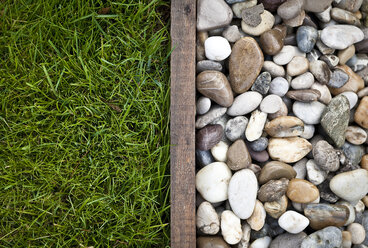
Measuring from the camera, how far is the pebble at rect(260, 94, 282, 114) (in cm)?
155

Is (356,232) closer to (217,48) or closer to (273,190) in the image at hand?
(273,190)

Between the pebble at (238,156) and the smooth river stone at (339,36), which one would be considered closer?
the pebble at (238,156)

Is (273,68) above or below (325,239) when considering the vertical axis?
above

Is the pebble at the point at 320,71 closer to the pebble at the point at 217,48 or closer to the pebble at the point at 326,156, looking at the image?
the pebble at the point at 326,156

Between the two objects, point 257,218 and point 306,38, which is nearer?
point 257,218

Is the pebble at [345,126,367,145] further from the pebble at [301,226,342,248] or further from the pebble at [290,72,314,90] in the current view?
the pebble at [301,226,342,248]

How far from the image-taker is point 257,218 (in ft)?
4.99

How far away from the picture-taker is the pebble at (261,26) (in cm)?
160

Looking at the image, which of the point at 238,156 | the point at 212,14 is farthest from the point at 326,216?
the point at 212,14

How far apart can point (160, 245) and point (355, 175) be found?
887mm

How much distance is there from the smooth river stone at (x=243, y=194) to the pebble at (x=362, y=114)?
0.57m

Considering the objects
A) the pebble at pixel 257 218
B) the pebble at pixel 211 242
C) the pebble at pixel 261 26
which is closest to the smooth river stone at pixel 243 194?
the pebble at pixel 257 218

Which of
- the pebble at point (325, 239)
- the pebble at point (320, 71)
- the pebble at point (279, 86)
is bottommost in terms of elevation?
the pebble at point (325, 239)

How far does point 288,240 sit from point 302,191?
0.69ft
